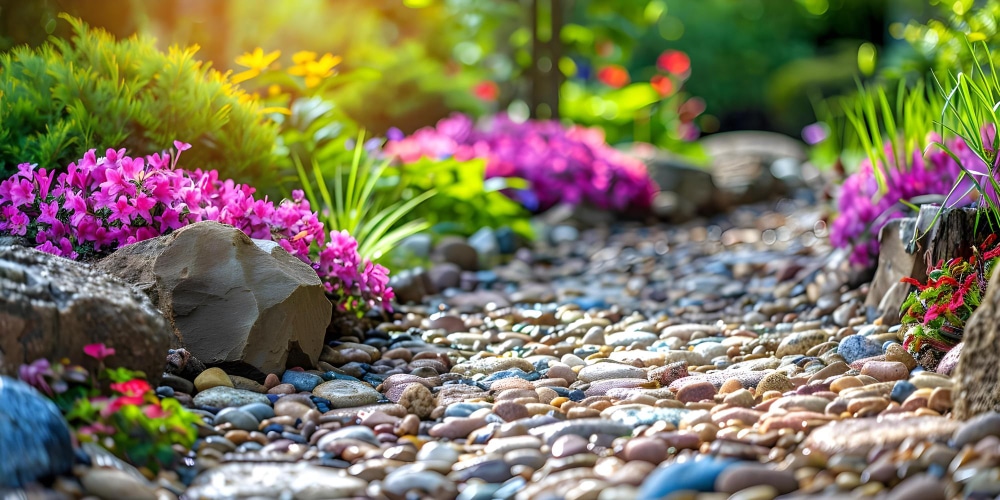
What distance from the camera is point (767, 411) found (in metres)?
2.58

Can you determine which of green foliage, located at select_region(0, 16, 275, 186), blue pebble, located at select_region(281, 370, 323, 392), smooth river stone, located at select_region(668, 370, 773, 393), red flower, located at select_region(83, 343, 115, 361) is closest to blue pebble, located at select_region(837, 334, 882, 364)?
smooth river stone, located at select_region(668, 370, 773, 393)

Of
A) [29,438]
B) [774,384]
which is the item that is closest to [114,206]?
[29,438]

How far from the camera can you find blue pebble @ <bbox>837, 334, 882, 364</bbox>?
311cm

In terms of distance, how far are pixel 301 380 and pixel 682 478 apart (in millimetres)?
1450

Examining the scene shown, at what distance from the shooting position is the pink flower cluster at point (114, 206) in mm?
3133

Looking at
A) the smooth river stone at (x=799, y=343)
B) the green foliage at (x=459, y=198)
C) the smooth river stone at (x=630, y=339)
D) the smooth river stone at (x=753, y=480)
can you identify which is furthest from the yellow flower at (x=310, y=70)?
the smooth river stone at (x=753, y=480)

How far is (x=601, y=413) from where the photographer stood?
263 cm

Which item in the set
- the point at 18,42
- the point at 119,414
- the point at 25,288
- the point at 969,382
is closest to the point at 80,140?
the point at 18,42

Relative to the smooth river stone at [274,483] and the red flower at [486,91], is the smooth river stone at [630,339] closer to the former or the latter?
the smooth river stone at [274,483]

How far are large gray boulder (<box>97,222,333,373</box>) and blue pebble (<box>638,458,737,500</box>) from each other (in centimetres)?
144

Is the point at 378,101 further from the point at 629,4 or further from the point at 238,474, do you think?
the point at 238,474

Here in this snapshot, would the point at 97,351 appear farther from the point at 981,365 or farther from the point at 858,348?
the point at 858,348

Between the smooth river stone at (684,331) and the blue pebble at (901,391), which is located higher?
the smooth river stone at (684,331)

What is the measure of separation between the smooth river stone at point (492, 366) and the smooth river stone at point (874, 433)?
4.07 ft
